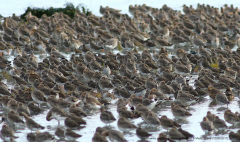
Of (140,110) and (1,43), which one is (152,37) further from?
(140,110)

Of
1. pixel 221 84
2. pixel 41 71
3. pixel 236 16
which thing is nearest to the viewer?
pixel 221 84

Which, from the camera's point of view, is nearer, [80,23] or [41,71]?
[41,71]

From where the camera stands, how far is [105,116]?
11.3 meters

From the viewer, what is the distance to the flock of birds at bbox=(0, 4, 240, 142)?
11047 millimetres

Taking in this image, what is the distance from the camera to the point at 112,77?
16453 millimetres

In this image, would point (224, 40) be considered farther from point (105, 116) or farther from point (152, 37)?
point (105, 116)

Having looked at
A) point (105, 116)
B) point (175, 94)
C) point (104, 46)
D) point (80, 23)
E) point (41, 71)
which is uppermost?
point (80, 23)

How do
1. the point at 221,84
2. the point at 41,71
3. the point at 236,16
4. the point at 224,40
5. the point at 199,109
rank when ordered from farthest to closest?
1. the point at 236,16
2. the point at 224,40
3. the point at 41,71
4. the point at 221,84
5. the point at 199,109

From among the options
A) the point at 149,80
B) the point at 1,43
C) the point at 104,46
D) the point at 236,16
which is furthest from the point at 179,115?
the point at 236,16

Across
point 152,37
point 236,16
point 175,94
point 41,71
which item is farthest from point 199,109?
point 236,16

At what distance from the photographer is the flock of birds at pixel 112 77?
11047mm

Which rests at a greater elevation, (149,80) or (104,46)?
(104,46)

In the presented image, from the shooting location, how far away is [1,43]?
66.1 feet

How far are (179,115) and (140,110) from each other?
41.3 inches
